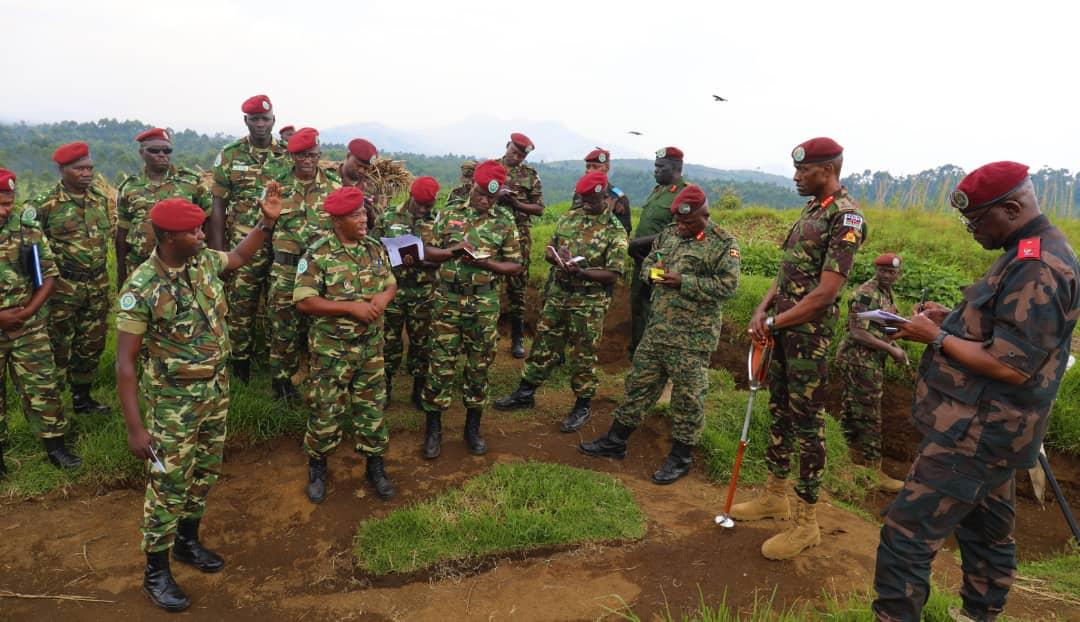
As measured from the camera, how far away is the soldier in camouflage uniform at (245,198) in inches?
212

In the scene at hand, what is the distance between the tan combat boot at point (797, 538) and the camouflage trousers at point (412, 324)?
3239 mm

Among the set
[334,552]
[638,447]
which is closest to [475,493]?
[334,552]

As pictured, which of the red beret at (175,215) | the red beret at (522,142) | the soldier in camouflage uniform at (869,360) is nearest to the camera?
the red beret at (175,215)

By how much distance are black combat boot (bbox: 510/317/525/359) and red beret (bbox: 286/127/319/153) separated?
341cm

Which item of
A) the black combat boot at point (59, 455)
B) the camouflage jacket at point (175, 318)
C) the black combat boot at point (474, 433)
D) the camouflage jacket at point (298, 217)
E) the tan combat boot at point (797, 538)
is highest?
the camouflage jacket at point (298, 217)

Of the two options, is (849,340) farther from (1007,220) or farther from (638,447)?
(1007,220)

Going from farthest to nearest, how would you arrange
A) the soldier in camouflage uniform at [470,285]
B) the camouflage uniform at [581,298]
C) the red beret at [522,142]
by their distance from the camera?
the red beret at [522,142] → the camouflage uniform at [581,298] → the soldier in camouflage uniform at [470,285]

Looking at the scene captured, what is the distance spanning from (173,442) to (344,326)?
119 cm

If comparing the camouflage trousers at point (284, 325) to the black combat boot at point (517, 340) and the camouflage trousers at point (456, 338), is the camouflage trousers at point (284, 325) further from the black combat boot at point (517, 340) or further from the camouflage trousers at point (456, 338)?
the black combat boot at point (517, 340)

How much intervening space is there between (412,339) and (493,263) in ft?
4.79

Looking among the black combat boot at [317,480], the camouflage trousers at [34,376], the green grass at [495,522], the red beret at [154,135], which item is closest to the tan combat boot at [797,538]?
the green grass at [495,522]

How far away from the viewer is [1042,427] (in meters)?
2.61

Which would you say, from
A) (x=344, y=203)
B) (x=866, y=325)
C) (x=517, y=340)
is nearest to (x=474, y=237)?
(x=344, y=203)

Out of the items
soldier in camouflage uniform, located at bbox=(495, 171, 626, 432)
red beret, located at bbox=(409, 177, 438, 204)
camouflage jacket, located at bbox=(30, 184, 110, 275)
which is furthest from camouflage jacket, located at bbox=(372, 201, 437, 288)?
camouflage jacket, located at bbox=(30, 184, 110, 275)
